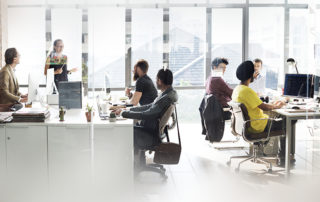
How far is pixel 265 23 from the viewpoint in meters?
4.80

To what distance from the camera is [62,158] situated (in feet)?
11.2

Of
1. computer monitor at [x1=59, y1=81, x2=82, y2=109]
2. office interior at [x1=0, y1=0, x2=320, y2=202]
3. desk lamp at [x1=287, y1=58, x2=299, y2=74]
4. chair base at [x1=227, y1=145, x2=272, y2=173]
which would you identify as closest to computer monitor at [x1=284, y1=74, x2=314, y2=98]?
office interior at [x1=0, y1=0, x2=320, y2=202]

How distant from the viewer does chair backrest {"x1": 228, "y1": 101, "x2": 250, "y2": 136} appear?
14.7ft

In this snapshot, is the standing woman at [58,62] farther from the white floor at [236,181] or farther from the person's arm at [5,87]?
the white floor at [236,181]

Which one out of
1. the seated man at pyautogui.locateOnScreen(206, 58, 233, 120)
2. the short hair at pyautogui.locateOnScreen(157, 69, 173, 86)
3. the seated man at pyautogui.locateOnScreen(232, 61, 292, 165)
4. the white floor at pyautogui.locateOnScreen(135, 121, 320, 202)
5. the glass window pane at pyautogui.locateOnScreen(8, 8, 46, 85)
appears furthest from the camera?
A: the seated man at pyautogui.locateOnScreen(206, 58, 233, 120)

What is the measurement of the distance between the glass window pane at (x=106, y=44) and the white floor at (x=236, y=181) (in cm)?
110

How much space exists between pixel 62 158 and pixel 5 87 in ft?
3.59

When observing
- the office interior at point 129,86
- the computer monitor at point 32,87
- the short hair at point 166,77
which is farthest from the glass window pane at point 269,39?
the computer monitor at point 32,87

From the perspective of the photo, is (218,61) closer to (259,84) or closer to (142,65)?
(259,84)

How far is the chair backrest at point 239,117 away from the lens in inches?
176

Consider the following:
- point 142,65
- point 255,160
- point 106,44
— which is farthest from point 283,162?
point 106,44

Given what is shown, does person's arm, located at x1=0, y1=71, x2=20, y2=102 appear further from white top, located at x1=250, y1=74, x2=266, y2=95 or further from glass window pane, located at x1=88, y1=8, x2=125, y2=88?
Result: white top, located at x1=250, y1=74, x2=266, y2=95

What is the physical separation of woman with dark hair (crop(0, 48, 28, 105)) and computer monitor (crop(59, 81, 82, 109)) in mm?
331

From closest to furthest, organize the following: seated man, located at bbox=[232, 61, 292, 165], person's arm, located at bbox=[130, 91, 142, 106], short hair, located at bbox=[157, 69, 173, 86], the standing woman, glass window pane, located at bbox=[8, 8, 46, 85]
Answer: glass window pane, located at bbox=[8, 8, 46, 85] < the standing woman < short hair, located at bbox=[157, 69, 173, 86] < seated man, located at bbox=[232, 61, 292, 165] < person's arm, located at bbox=[130, 91, 142, 106]
